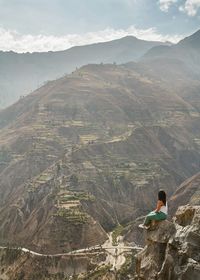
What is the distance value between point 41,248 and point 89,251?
55.8 feet

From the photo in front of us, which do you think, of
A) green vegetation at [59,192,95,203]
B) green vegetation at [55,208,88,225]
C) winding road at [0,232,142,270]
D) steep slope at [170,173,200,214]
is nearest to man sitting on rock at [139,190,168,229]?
winding road at [0,232,142,270]

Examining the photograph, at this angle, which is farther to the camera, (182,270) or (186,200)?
(186,200)

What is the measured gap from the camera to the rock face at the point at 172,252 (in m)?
23.6

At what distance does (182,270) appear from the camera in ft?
76.7

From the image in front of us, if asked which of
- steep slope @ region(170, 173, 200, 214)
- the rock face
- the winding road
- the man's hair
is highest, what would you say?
the man's hair

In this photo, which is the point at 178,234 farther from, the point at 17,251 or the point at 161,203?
the point at 17,251

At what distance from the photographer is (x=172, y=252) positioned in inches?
971

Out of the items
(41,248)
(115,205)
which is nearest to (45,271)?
(41,248)

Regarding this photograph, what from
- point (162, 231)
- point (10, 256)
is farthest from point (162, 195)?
point (10, 256)

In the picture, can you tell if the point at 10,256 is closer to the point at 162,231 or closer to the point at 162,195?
the point at 162,231

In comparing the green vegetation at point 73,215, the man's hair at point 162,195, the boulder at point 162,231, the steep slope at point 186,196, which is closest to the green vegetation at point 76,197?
the green vegetation at point 73,215

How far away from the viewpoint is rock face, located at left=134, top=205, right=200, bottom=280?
23.6 m

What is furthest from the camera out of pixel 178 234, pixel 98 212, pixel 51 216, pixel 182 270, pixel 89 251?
pixel 98 212

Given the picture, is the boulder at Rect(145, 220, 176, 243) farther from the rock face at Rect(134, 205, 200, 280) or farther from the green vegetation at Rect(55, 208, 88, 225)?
the green vegetation at Rect(55, 208, 88, 225)
